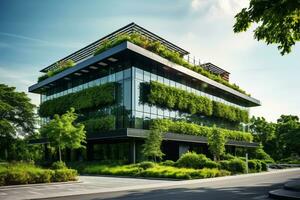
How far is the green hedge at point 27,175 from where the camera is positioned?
69.7ft

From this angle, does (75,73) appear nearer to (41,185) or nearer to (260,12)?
(41,185)

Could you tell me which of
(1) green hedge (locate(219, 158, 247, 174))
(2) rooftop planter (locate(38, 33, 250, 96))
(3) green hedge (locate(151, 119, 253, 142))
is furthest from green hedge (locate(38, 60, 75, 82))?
(1) green hedge (locate(219, 158, 247, 174))

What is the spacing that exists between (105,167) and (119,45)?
12.9 metres

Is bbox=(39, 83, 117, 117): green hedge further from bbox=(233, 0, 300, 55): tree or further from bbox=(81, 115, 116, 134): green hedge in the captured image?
bbox=(233, 0, 300, 55): tree

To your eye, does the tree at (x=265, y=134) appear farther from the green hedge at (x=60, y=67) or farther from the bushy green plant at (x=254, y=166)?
the green hedge at (x=60, y=67)

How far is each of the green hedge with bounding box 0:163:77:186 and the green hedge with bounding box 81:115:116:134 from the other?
1496 cm

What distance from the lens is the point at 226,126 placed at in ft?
188

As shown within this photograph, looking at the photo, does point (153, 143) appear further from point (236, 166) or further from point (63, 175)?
point (63, 175)

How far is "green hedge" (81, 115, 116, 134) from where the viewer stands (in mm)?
39672

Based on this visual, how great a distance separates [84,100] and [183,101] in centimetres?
1273

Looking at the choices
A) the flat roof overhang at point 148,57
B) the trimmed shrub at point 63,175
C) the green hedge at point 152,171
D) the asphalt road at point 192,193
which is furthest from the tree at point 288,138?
the trimmed shrub at point 63,175

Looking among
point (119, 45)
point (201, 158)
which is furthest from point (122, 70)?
point (201, 158)

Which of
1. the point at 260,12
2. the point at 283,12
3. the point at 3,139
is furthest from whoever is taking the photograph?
the point at 3,139

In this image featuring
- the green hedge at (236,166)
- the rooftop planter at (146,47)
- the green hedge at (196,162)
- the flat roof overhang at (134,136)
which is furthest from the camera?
the rooftop planter at (146,47)
